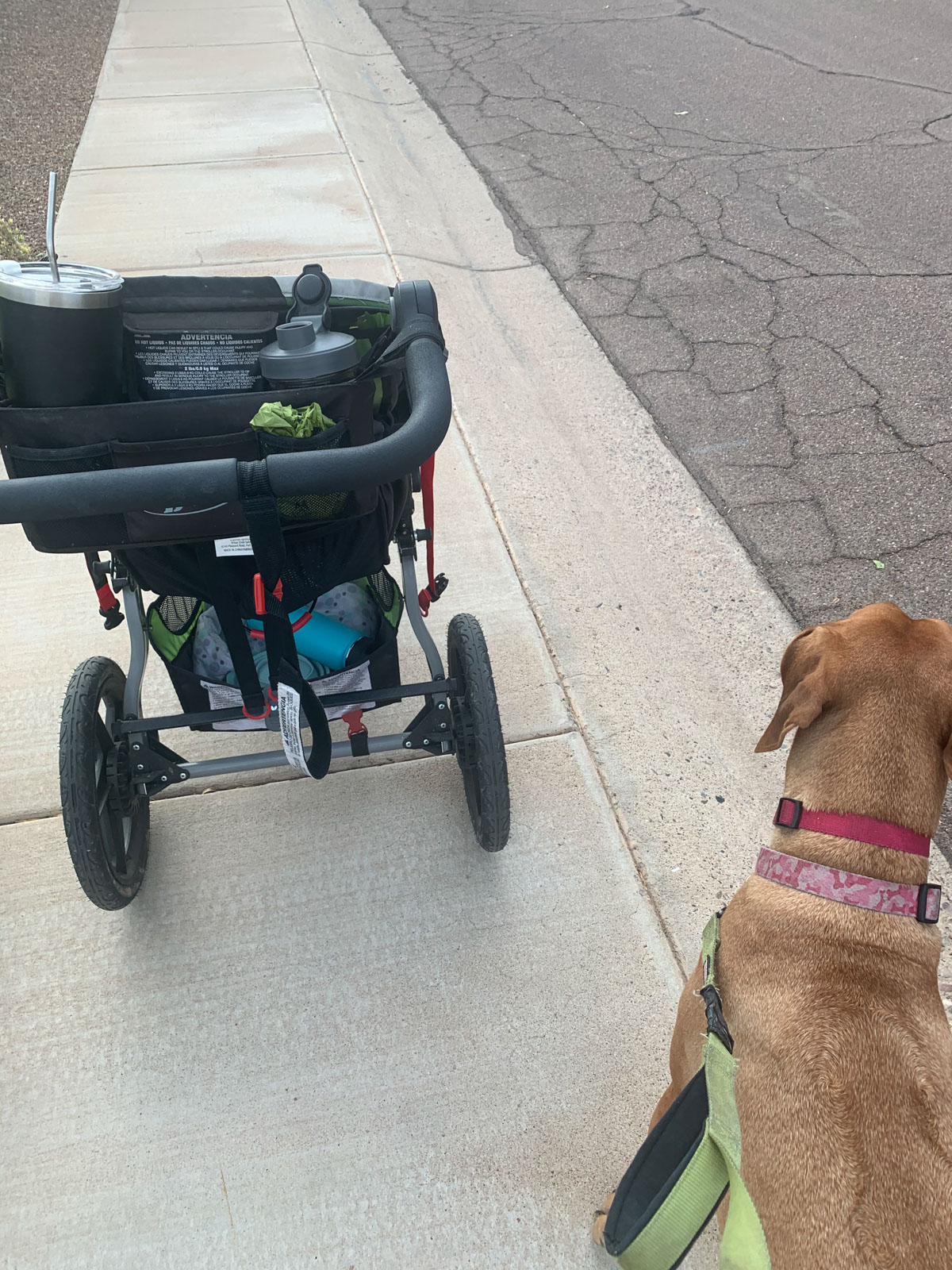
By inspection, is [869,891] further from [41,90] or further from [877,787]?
[41,90]

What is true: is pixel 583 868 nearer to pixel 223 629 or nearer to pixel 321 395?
pixel 223 629

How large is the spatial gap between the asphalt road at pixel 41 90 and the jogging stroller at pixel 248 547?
408 centimetres

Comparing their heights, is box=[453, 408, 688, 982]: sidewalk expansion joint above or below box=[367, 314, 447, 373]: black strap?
below

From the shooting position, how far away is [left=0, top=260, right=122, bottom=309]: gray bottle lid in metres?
1.77

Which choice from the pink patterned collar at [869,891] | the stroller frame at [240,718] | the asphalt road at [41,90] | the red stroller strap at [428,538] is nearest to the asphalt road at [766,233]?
the red stroller strap at [428,538]

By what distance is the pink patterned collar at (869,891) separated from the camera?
5.39ft

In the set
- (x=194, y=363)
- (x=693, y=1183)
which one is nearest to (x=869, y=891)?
(x=693, y=1183)

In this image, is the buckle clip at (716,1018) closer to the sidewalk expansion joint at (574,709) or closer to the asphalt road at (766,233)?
the sidewalk expansion joint at (574,709)

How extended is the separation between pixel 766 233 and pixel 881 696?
5.12 metres

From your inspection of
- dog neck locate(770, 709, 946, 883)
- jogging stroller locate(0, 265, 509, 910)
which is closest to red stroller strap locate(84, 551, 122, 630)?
jogging stroller locate(0, 265, 509, 910)

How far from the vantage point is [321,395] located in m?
1.96

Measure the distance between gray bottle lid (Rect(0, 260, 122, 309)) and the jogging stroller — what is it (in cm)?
19

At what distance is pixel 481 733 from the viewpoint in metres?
2.30

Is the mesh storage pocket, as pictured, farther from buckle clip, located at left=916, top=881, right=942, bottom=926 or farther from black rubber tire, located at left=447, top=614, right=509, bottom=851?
buckle clip, located at left=916, top=881, right=942, bottom=926
